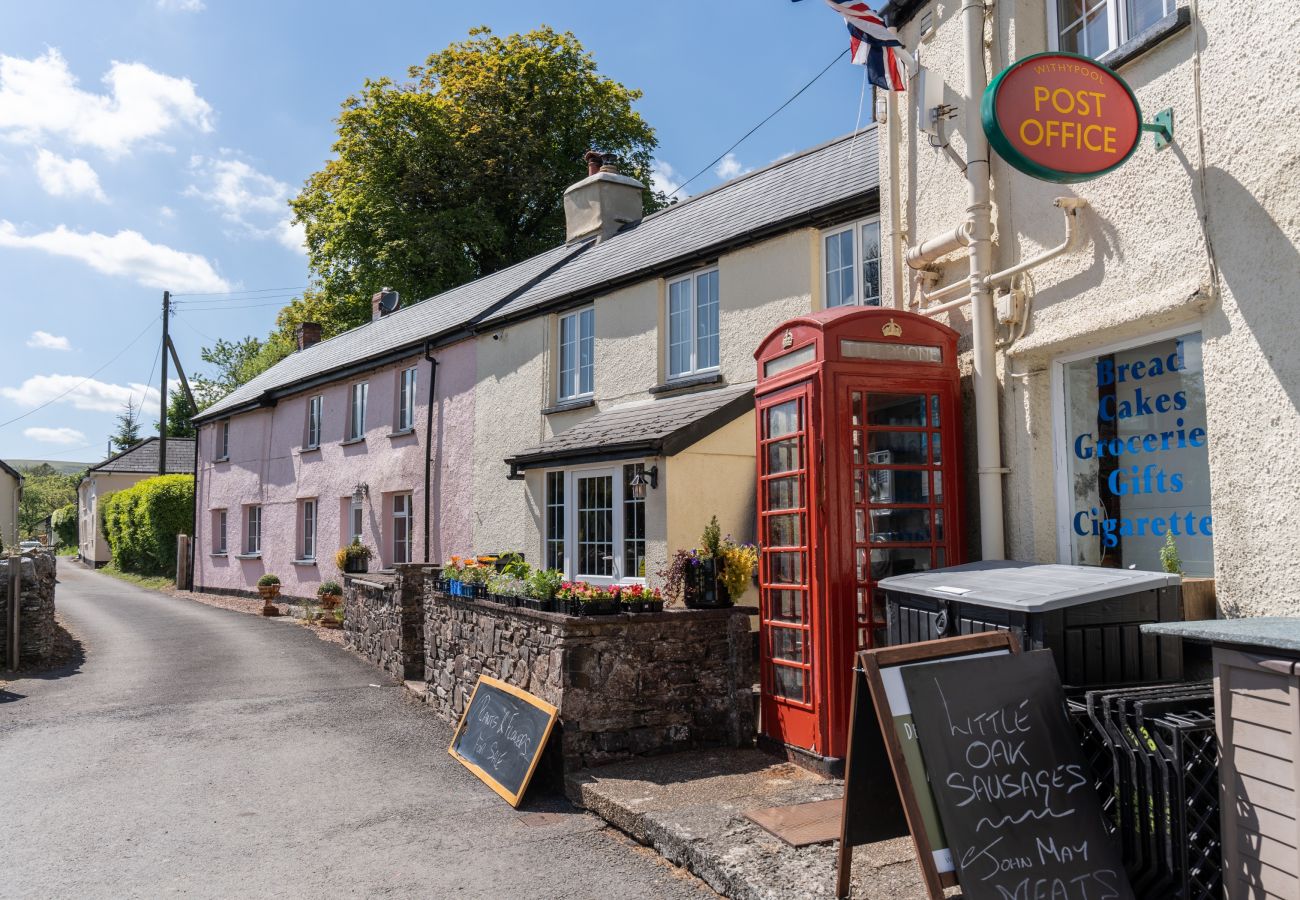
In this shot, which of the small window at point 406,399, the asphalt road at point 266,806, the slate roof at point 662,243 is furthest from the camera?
the small window at point 406,399

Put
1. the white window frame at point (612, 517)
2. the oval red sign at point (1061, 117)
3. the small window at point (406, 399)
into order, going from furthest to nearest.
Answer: the small window at point (406, 399) → the white window frame at point (612, 517) → the oval red sign at point (1061, 117)

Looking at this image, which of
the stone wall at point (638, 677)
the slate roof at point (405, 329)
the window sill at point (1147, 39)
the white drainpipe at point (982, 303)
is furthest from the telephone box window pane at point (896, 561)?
the slate roof at point (405, 329)

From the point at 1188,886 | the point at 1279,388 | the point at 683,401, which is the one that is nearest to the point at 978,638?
the point at 1188,886

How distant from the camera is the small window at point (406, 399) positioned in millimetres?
19219

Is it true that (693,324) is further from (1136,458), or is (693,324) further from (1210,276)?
(1210,276)

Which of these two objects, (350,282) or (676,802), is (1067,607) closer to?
(676,802)

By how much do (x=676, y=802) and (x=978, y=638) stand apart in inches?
107

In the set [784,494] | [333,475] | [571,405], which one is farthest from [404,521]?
[784,494]

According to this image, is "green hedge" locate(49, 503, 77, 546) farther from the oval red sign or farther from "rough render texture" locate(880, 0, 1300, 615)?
the oval red sign

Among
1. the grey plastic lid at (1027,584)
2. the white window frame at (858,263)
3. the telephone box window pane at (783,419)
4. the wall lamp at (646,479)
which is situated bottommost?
the grey plastic lid at (1027,584)

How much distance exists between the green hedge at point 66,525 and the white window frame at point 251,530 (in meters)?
40.4

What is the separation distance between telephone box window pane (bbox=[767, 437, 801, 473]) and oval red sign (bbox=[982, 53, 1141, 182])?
8.55ft

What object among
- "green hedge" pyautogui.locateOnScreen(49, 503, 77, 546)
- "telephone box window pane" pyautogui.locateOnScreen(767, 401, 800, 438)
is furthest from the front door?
"green hedge" pyautogui.locateOnScreen(49, 503, 77, 546)

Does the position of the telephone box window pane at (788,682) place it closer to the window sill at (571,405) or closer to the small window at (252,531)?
the window sill at (571,405)
